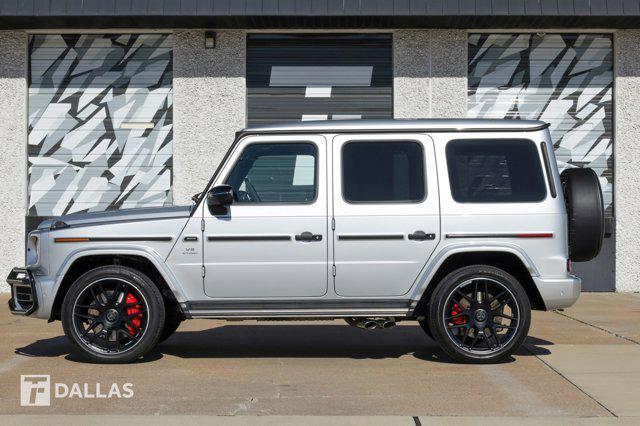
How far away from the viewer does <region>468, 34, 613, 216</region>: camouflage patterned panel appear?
52.1 feet

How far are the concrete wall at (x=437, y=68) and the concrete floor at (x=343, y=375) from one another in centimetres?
556

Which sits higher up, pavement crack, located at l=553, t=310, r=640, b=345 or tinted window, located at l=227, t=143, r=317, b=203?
tinted window, located at l=227, t=143, r=317, b=203

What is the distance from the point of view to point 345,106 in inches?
Answer: 623

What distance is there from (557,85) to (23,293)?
1018 centimetres

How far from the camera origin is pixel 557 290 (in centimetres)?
833

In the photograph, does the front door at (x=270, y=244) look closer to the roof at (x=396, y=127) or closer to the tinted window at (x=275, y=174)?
the tinted window at (x=275, y=174)

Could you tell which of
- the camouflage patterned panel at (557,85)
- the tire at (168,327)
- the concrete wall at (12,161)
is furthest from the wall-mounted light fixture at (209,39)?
the tire at (168,327)

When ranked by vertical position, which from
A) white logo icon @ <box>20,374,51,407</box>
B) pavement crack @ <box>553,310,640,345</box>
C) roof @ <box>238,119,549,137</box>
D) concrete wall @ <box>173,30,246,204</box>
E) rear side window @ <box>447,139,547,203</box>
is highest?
concrete wall @ <box>173,30,246,204</box>

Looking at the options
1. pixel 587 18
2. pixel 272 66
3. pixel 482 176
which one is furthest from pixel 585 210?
pixel 272 66

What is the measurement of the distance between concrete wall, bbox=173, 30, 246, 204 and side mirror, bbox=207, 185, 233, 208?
7569 millimetres

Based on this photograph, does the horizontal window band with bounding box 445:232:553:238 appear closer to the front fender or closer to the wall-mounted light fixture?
the front fender

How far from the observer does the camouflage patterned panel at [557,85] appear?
52.1ft
